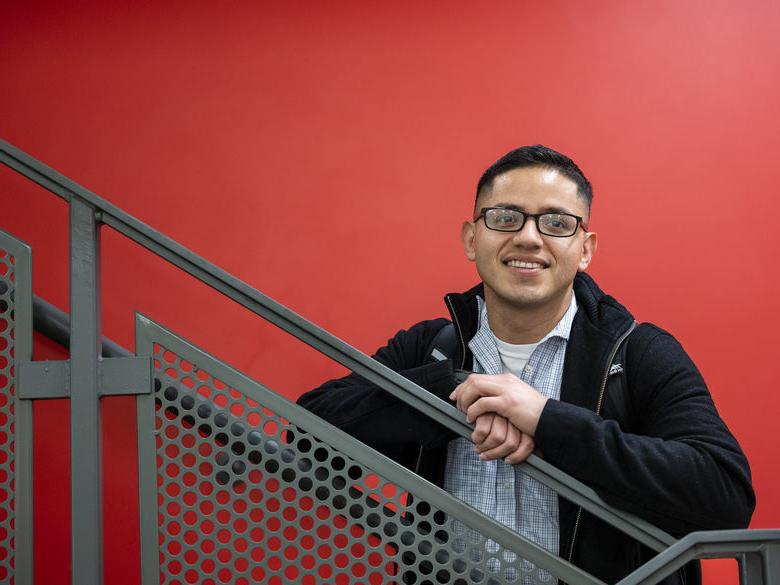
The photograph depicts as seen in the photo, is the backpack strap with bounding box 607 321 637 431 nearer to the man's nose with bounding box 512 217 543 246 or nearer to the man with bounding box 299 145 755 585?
the man with bounding box 299 145 755 585

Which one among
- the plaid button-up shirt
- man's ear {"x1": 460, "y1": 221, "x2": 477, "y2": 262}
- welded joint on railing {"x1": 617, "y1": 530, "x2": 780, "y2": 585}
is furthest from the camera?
man's ear {"x1": 460, "y1": 221, "x2": 477, "y2": 262}

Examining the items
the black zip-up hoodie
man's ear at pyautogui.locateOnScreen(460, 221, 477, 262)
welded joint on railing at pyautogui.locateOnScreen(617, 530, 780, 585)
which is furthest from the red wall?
welded joint on railing at pyautogui.locateOnScreen(617, 530, 780, 585)

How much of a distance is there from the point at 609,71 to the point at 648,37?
0.54 ft

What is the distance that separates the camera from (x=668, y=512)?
1.36m

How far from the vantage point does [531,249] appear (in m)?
1.59

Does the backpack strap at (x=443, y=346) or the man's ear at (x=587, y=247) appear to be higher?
the man's ear at (x=587, y=247)

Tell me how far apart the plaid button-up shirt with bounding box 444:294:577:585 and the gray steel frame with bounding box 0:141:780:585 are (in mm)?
113

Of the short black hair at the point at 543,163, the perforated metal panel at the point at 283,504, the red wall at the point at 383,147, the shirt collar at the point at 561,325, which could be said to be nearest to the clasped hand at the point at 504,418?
the perforated metal panel at the point at 283,504

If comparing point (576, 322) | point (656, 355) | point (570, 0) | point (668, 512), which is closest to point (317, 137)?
point (570, 0)

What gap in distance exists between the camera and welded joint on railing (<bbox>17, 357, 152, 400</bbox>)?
1.44 metres

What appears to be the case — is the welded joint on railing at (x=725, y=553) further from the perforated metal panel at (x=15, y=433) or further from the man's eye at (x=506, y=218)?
the perforated metal panel at (x=15, y=433)

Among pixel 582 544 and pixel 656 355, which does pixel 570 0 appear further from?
pixel 582 544

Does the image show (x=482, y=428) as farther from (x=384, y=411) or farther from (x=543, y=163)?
(x=543, y=163)

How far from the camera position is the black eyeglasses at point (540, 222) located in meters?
1.61
